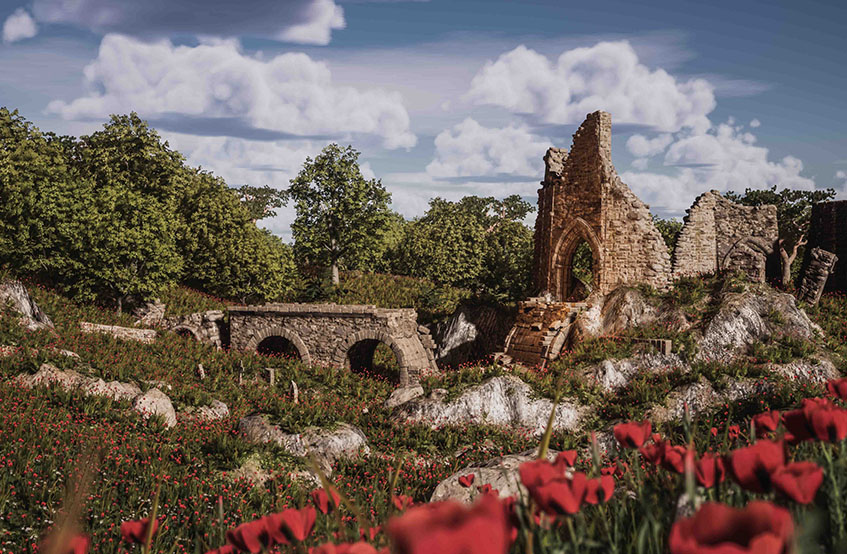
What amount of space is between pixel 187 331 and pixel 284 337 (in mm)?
6334

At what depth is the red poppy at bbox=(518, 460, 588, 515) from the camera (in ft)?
6.43

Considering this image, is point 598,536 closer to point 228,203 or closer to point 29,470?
point 29,470

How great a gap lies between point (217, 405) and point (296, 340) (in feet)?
29.9

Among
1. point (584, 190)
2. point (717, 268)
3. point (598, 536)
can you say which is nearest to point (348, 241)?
point (584, 190)

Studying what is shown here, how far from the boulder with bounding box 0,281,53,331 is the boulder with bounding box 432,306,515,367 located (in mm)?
18177

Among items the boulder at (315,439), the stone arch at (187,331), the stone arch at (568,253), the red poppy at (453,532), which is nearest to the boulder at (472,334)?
the stone arch at (568,253)

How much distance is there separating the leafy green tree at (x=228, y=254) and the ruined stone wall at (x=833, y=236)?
29.6m

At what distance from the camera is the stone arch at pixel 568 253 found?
76.4 ft

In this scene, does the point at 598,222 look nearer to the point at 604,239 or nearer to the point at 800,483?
the point at 604,239

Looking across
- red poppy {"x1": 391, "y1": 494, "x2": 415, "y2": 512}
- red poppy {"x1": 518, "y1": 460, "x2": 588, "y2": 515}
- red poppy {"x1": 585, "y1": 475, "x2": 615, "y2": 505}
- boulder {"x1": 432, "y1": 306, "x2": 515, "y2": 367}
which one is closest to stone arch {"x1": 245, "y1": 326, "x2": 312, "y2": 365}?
boulder {"x1": 432, "y1": 306, "x2": 515, "y2": 367}

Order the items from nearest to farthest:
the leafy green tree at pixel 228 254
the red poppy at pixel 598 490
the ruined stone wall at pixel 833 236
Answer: the red poppy at pixel 598 490
the ruined stone wall at pixel 833 236
the leafy green tree at pixel 228 254

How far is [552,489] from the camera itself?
197 centimetres

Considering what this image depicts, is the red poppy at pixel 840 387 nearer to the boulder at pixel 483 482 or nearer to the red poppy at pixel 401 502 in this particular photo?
the red poppy at pixel 401 502

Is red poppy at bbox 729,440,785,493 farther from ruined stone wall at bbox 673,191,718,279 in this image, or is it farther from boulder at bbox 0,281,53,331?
boulder at bbox 0,281,53,331
